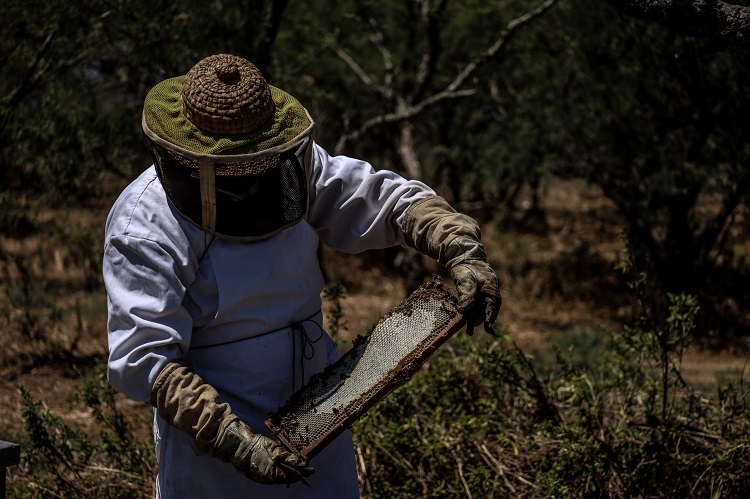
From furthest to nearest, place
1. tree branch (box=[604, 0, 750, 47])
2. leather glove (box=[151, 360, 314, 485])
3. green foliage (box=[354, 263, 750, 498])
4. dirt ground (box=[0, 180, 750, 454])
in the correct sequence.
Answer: dirt ground (box=[0, 180, 750, 454]) < green foliage (box=[354, 263, 750, 498]) < tree branch (box=[604, 0, 750, 47]) < leather glove (box=[151, 360, 314, 485])

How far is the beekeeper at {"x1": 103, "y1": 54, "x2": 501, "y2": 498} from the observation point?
8.21ft

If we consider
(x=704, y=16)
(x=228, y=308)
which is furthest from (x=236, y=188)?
(x=704, y=16)

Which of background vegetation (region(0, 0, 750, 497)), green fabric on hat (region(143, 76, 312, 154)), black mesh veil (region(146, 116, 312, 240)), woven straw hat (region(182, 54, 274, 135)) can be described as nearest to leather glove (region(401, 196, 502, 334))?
black mesh veil (region(146, 116, 312, 240))

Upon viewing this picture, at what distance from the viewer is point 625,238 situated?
3.73m

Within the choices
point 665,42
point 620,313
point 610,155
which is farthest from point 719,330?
point 665,42

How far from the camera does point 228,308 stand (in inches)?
104

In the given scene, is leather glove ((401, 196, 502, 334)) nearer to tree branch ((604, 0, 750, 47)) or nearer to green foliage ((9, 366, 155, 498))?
tree branch ((604, 0, 750, 47))

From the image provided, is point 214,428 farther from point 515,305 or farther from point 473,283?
point 515,305

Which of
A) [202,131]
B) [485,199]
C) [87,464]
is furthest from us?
[485,199]

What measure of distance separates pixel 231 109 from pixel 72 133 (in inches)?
169

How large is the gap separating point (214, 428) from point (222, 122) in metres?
0.84

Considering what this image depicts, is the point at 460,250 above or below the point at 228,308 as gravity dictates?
above

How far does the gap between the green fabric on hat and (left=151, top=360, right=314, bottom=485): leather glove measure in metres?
0.62

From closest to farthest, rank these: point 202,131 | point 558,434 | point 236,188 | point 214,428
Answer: point 214,428
point 202,131
point 236,188
point 558,434
